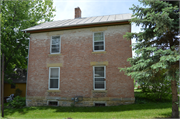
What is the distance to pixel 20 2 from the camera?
17297mm

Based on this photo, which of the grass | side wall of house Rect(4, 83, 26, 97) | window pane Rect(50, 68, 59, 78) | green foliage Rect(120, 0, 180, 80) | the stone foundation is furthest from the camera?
side wall of house Rect(4, 83, 26, 97)

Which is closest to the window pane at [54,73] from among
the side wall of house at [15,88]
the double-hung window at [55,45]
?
the double-hung window at [55,45]

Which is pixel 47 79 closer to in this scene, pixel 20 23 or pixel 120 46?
pixel 120 46

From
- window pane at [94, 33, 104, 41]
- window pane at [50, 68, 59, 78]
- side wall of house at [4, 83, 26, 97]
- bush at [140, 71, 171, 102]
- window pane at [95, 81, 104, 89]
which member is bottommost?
side wall of house at [4, 83, 26, 97]

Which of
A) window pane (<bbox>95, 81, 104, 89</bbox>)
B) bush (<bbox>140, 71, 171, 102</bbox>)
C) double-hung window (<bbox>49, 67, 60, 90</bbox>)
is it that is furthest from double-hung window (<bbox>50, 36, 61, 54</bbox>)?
bush (<bbox>140, 71, 171, 102</bbox>)

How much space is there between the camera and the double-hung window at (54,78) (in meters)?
12.2

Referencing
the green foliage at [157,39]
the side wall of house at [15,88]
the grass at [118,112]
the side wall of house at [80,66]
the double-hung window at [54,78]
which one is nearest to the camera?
the green foliage at [157,39]

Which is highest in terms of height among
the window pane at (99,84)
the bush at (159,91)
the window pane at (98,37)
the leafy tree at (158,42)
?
the window pane at (98,37)

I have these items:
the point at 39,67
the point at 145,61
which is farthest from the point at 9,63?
the point at 145,61

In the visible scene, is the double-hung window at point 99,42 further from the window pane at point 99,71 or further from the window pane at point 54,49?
the window pane at point 54,49

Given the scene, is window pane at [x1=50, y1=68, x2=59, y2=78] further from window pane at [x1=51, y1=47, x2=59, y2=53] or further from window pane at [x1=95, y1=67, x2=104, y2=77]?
window pane at [x1=95, y1=67, x2=104, y2=77]

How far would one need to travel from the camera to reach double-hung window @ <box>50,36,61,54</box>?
1272 cm

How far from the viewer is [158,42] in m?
7.35

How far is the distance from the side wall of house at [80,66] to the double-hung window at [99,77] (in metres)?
0.26
